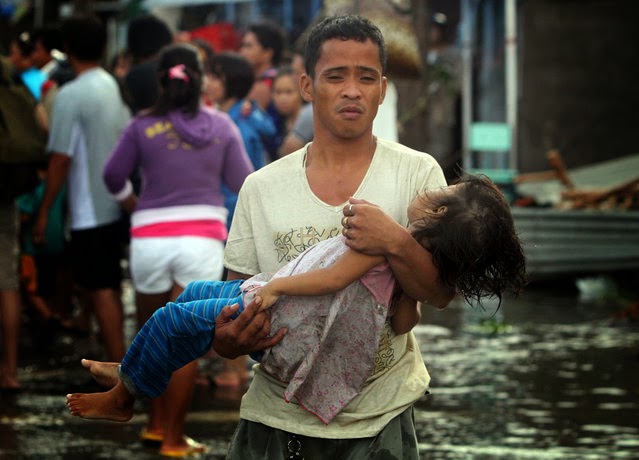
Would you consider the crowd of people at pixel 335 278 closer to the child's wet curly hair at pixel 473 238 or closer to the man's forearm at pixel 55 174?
the child's wet curly hair at pixel 473 238

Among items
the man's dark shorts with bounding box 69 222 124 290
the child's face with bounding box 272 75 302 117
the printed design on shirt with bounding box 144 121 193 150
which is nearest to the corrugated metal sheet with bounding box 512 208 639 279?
the child's face with bounding box 272 75 302 117

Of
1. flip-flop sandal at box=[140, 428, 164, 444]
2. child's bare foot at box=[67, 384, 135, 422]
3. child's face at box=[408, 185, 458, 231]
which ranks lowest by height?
flip-flop sandal at box=[140, 428, 164, 444]

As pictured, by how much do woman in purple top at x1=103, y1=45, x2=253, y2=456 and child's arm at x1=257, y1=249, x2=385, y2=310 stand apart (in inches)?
128

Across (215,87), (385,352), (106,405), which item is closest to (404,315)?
A: (385,352)

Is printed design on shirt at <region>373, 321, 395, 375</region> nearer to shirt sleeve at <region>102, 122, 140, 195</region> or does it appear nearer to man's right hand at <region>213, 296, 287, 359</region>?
man's right hand at <region>213, 296, 287, 359</region>

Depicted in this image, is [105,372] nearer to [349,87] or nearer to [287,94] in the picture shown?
[349,87]

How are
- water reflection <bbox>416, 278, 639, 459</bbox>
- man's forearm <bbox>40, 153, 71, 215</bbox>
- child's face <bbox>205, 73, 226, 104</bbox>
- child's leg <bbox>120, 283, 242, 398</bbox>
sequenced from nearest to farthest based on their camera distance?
1. child's leg <bbox>120, 283, 242, 398</bbox>
2. water reflection <bbox>416, 278, 639, 459</bbox>
3. man's forearm <bbox>40, 153, 71, 215</bbox>
4. child's face <bbox>205, 73, 226, 104</bbox>

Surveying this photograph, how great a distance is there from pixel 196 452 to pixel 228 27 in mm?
15323

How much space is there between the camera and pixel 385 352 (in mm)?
4211

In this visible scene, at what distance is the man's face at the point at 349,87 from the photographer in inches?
169

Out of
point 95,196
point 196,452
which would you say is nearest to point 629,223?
point 95,196

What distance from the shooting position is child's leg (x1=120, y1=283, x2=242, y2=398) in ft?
13.4

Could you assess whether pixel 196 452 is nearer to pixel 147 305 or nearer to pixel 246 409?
pixel 147 305

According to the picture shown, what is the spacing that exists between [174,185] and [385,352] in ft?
10.5
